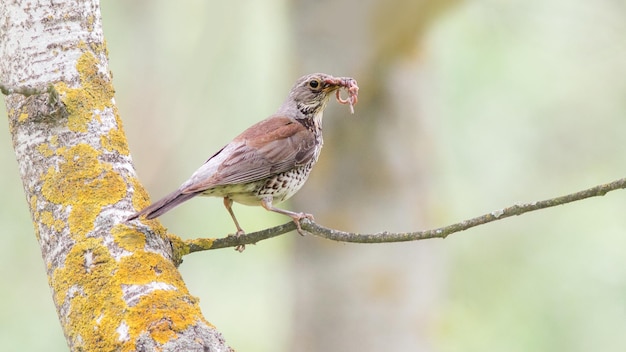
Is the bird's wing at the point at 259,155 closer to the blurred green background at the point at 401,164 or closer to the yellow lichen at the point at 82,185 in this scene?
the yellow lichen at the point at 82,185

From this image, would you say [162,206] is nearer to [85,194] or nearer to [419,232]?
[85,194]

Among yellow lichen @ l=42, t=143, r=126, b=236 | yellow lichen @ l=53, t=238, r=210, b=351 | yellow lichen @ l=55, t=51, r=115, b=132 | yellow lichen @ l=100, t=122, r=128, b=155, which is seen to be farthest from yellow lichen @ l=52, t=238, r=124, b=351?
yellow lichen @ l=55, t=51, r=115, b=132

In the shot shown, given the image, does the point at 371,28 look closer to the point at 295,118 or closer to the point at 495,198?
the point at 295,118

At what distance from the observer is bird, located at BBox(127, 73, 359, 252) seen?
412cm

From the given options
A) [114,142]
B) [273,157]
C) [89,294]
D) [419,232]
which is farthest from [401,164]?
[89,294]

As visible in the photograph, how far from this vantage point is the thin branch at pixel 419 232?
2736mm

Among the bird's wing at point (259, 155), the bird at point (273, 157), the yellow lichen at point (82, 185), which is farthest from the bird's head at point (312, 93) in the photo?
the yellow lichen at point (82, 185)

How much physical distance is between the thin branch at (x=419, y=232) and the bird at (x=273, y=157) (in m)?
0.52

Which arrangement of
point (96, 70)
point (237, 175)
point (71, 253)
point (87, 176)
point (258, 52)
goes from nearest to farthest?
1. point (71, 253)
2. point (87, 176)
3. point (96, 70)
4. point (237, 175)
5. point (258, 52)

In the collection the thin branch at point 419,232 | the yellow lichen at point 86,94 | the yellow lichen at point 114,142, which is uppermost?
the yellow lichen at point 86,94

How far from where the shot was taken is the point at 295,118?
518cm

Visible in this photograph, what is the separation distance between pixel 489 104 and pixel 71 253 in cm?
868

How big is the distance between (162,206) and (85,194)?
331mm

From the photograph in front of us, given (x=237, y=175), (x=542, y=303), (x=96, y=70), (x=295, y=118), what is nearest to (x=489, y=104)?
(x=542, y=303)
